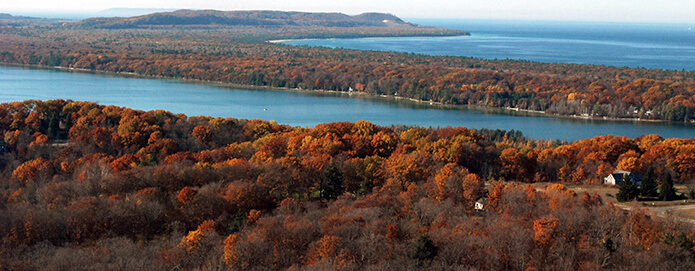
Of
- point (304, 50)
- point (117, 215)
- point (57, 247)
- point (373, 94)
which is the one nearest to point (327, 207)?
point (117, 215)

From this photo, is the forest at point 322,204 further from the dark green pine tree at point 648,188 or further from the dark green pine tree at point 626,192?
the dark green pine tree at point 648,188

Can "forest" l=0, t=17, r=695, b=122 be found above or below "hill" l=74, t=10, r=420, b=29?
below

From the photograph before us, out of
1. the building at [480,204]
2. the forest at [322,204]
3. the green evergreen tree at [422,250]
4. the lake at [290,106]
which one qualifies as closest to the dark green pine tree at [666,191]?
the forest at [322,204]

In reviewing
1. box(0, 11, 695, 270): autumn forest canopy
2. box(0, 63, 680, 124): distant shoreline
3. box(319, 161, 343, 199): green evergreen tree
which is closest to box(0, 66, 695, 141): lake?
box(0, 63, 680, 124): distant shoreline

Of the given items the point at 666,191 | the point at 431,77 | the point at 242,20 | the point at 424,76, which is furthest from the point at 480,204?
the point at 242,20

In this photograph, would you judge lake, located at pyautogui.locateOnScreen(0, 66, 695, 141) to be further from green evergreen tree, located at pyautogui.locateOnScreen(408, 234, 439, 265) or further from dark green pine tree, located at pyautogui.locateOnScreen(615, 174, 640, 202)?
green evergreen tree, located at pyautogui.locateOnScreen(408, 234, 439, 265)

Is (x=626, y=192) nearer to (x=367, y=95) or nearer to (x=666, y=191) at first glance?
(x=666, y=191)

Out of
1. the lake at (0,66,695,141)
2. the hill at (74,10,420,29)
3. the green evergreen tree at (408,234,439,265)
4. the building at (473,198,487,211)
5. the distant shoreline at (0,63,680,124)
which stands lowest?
the lake at (0,66,695,141)
